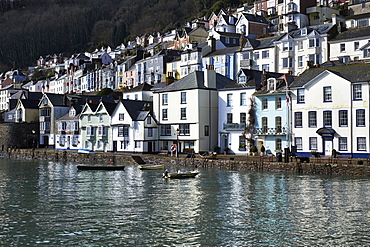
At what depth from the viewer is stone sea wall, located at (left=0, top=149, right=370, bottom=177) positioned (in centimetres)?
4284

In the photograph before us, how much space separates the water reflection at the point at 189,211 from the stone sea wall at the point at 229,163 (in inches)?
96.2

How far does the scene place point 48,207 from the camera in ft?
96.1

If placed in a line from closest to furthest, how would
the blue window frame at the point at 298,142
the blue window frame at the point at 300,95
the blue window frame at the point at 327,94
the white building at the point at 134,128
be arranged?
the blue window frame at the point at 327,94 → the blue window frame at the point at 298,142 → the blue window frame at the point at 300,95 → the white building at the point at 134,128

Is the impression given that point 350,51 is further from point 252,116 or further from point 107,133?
point 107,133

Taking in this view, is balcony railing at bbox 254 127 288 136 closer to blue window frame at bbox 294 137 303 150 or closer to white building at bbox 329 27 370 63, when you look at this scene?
blue window frame at bbox 294 137 303 150

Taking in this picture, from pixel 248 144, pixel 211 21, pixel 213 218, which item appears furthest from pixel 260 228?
pixel 211 21

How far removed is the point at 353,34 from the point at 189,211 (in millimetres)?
57164

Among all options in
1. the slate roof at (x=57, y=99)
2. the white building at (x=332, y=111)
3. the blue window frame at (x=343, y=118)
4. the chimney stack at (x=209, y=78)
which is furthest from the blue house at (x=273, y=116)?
the slate roof at (x=57, y=99)

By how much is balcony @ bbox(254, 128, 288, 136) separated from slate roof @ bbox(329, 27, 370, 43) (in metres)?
26.8

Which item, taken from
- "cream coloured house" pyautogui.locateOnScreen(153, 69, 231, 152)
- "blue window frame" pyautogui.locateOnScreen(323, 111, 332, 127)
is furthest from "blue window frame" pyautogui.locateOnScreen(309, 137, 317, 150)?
"cream coloured house" pyautogui.locateOnScreen(153, 69, 231, 152)

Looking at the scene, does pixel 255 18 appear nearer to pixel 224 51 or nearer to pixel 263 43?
pixel 224 51

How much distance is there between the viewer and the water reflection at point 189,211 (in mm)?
21562

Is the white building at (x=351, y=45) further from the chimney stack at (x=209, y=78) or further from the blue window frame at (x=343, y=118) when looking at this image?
the blue window frame at (x=343, y=118)

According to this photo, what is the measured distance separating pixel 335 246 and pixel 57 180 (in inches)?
1205
